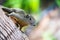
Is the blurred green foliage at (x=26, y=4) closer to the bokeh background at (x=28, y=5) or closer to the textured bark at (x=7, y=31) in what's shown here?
the bokeh background at (x=28, y=5)

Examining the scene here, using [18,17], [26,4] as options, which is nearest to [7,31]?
[18,17]

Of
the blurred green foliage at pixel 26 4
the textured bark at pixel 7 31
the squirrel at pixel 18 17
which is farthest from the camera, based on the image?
the blurred green foliage at pixel 26 4

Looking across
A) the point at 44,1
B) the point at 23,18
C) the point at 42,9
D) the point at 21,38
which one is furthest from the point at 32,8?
the point at 21,38

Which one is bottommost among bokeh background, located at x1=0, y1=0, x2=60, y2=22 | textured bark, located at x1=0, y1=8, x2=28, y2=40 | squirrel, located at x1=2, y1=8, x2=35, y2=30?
textured bark, located at x1=0, y1=8, x2=28, y2=40

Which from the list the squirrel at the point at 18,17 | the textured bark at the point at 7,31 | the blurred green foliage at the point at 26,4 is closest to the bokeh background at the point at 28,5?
the blurred green foliage at the point at 26,4

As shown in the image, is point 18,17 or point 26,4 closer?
point 18,17

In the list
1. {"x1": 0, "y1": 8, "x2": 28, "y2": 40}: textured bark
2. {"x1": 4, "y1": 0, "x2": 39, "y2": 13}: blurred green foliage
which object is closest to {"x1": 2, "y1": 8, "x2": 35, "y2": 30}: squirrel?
{"x1": 0, "y1": 8, "x2": 28, "y2": 40}: textured bark

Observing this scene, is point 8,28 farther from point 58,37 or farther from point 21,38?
point 58,37

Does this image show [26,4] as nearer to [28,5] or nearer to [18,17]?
[28,5]

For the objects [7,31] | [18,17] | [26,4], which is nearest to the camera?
[7,31]

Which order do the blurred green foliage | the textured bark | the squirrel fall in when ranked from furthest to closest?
the blurred green foliage, the squirrel, the textured bark

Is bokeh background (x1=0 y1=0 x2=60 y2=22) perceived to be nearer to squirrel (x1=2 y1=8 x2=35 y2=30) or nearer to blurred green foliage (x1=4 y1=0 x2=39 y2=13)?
blurred green foliage (x1=4 y1=0 x2=39 y2=13)
